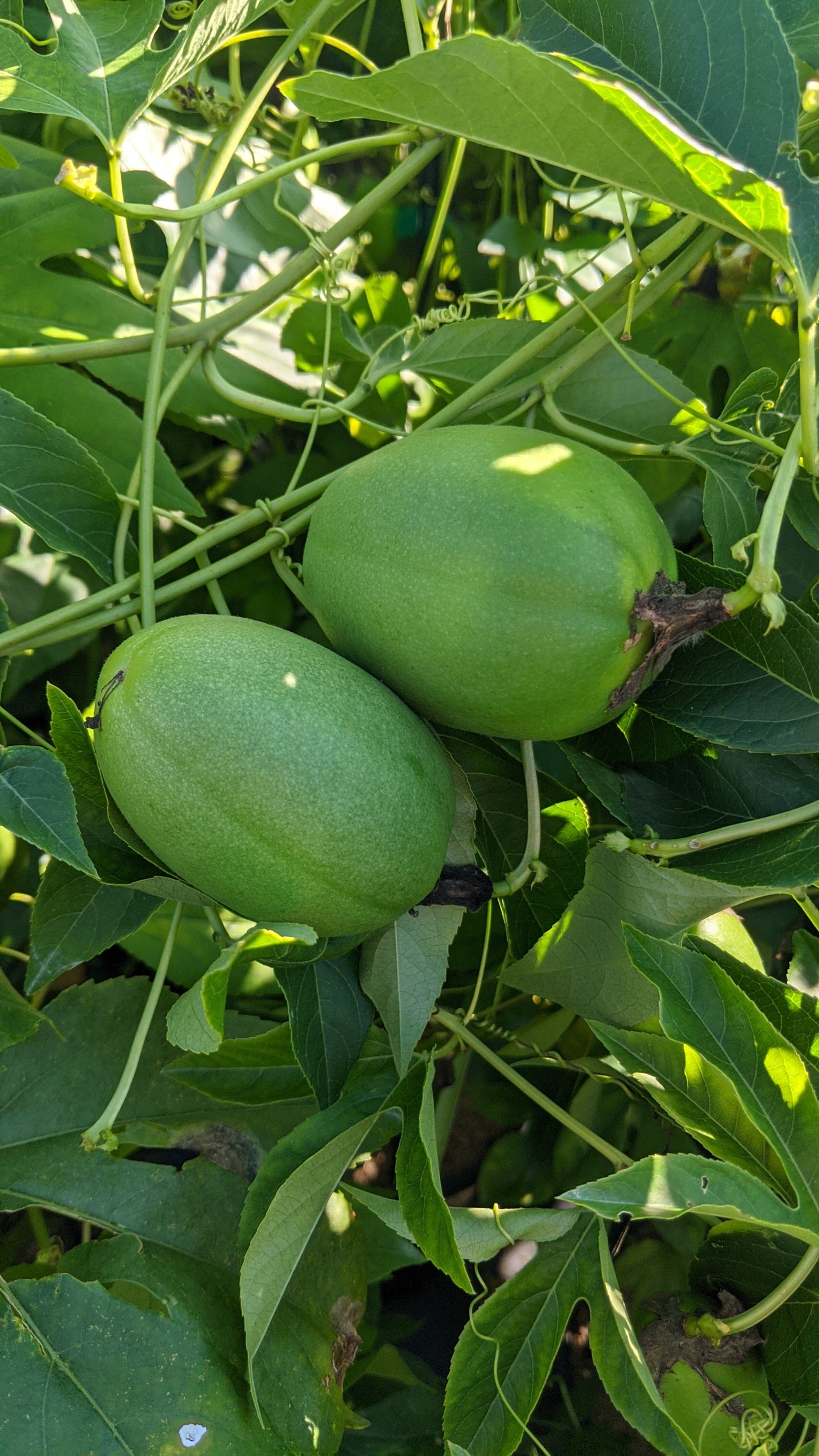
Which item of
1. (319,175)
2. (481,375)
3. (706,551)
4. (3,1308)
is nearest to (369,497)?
(481,375)

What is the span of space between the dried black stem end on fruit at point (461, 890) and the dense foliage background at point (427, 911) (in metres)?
0.03

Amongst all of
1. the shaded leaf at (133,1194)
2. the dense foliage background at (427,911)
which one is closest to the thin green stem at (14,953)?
the dense foliage background at (427,911)

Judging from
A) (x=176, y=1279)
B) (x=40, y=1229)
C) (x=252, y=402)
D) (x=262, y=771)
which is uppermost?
(x=252, y=402)

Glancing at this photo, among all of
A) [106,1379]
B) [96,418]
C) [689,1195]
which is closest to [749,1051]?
[689,1195]

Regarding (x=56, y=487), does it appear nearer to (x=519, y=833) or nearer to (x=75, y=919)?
(x=75, y=919)

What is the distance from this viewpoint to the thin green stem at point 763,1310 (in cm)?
77

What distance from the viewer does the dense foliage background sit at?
2.14 feet

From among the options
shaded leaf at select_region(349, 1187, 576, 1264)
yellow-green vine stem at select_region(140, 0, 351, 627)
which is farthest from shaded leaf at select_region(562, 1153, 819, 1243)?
yellow-green vine stem at select_region(140, 0, 351, 627)

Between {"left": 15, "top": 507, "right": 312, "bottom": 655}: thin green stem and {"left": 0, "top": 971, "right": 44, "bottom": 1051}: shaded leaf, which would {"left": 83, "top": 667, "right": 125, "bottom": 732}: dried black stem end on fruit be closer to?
{"left": 15, "top": 507, "right": 312, "bottom": 655}: thin green stem

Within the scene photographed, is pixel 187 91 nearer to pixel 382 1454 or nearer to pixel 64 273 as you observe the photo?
pixel 64 273

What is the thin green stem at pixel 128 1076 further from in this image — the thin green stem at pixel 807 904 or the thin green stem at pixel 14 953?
the thin green stem at pixel 807 904

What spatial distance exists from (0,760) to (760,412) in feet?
2.03

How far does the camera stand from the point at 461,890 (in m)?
0.80

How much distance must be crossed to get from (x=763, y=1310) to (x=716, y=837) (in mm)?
359
